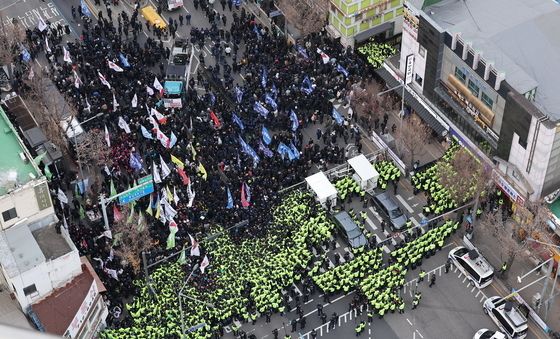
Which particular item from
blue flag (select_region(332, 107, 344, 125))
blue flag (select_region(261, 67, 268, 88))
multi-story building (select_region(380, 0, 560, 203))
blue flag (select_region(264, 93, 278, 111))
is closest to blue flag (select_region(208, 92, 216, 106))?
blue flag (select_region(261, 67, 268, 88))

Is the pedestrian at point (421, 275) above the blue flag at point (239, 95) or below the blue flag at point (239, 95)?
below

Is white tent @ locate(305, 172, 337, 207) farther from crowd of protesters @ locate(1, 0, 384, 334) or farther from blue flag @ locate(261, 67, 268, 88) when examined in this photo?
blue flag @ locate(261, 67, 268, 88)

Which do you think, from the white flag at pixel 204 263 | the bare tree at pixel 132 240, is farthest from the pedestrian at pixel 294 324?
the bare tree at pixel 132 240

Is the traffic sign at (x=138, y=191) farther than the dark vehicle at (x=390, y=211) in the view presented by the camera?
No

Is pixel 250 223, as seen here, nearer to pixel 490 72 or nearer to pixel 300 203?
pixel 300 203

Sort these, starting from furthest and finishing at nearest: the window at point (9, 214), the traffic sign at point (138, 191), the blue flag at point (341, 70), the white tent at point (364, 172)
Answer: the blue flag at point (341, 70)
the white tent at point (364, 172)
the traffic sign at point (138, 191)
the window at point (9, 214)

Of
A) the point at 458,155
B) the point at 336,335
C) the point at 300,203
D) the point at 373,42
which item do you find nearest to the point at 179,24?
the point at 373,42

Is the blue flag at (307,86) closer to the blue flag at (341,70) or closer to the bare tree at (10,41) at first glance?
the blue flag at (341,70)
